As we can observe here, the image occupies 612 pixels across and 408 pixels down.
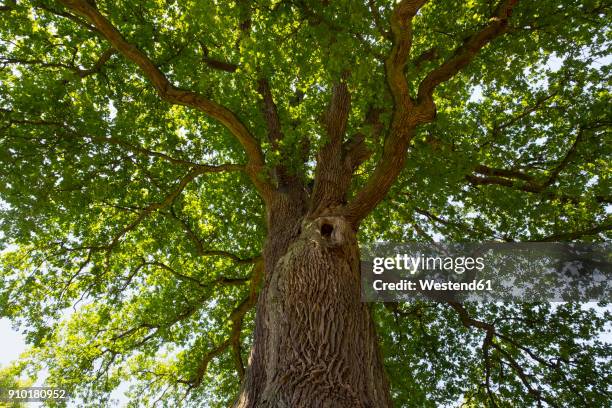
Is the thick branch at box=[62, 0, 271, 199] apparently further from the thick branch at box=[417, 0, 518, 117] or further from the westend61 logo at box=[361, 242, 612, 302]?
the westend61 logo at box=[361, 242, 612, 302]

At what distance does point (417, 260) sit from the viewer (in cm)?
932

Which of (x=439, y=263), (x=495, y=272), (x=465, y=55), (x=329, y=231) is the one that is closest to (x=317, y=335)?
(x=329, y=231)

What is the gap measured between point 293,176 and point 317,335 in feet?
12.6

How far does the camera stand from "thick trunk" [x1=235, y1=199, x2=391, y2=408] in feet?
10.9

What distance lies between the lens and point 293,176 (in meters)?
7.16

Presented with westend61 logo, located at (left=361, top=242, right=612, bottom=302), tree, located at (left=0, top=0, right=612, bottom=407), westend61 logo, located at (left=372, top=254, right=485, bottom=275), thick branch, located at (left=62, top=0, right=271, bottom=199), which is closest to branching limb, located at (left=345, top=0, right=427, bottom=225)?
tree, located at (left=0, top=0, right=612, bottom=407)

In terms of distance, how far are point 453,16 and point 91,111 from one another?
738 centimetres

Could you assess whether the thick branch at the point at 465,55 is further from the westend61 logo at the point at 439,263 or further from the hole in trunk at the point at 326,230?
the westend61 logo at the point at 439,263

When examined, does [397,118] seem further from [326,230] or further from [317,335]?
[317,335]

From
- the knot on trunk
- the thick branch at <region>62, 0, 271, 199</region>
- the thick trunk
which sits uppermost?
the thick branch at <region>62, 0, 271, 199</region>

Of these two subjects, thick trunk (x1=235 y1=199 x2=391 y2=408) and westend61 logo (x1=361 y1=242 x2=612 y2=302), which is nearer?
thick trunk (x1=235 y1=199 x2=391 y2=408)

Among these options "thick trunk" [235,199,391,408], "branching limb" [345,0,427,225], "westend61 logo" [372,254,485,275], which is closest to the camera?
"thick trunk" [235,199,391,408]

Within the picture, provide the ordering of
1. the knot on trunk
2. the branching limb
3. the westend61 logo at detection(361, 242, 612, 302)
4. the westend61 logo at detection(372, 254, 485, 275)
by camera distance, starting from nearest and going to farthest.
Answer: the branching limb
the knot on trunk
the westend61 logo at detection(361, 242, 612, 302)
the westend61 logo at detection(372, 254, 485, 275)

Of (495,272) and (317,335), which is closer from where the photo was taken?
(317,335)
